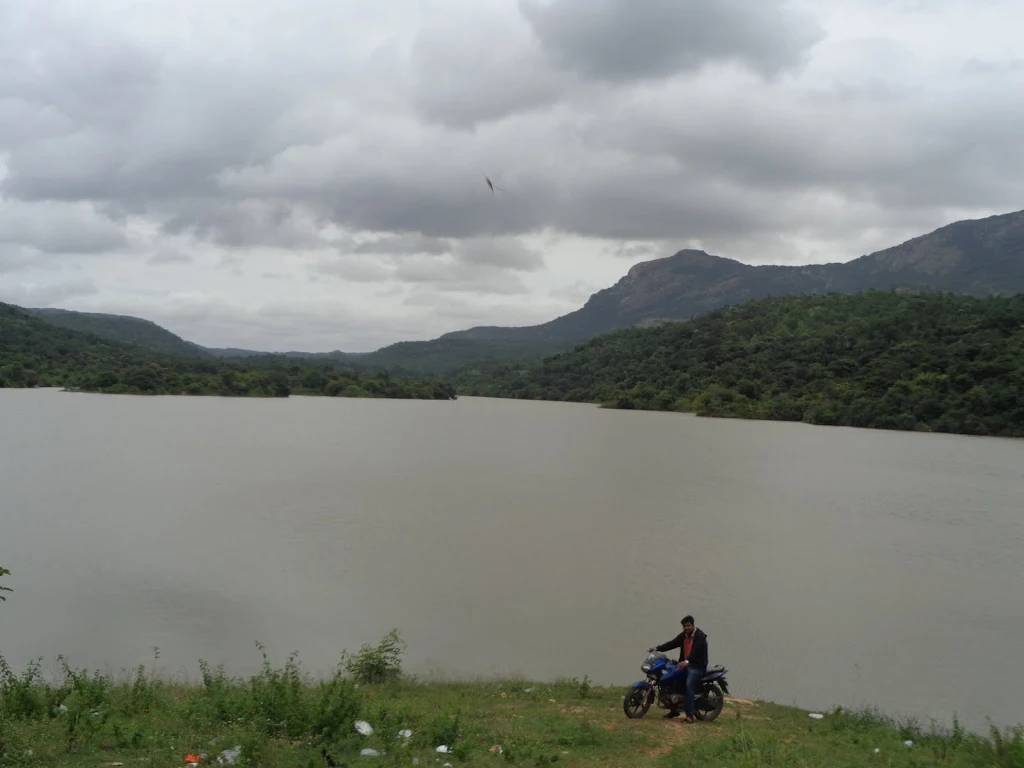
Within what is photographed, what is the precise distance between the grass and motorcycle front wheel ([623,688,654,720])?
0.11m

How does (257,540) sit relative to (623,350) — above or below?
below

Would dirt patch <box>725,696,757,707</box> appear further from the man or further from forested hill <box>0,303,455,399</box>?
forested hill <box>0,303,455,399</box>

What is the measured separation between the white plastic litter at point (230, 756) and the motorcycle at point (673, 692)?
4.42 m

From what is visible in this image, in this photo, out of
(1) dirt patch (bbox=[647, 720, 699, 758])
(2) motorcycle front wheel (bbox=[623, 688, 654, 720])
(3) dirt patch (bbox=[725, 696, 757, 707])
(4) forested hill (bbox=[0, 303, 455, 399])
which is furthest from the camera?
(4) forested hill (bbox=[0, 303, 455, 399])

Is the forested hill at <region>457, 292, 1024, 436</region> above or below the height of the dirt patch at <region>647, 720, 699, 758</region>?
above

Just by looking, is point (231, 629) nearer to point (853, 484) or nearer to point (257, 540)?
point (257, 540)

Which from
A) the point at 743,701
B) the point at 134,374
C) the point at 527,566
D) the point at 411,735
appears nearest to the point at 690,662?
the point at 743,701

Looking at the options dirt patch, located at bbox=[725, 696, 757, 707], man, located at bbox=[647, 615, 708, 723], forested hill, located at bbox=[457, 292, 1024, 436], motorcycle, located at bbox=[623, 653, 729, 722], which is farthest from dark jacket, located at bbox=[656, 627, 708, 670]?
forested hill, located at bbox=[457, 292, 1024, 436]

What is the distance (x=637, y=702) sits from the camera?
8.35 m

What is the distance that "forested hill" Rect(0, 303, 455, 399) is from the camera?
92.8 m

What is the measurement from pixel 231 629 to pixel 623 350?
114 metres

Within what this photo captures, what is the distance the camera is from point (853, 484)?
109 feet

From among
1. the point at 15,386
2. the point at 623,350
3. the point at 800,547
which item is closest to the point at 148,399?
the point at 15,386

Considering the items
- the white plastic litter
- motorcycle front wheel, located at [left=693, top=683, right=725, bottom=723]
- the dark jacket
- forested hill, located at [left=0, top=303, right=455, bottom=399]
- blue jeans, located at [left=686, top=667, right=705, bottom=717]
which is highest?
forested hill, located at [left=0, top=303, right=455, bottom=399]
